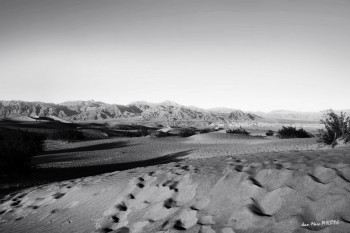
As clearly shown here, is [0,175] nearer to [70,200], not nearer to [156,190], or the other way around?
[70,200]

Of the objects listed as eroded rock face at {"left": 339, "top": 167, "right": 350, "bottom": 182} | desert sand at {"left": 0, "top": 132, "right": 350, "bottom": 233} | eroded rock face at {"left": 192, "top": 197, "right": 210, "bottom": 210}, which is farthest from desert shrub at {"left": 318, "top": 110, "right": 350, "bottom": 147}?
eroded rock face at {"left": 192, "top": 197, "right": 210, "bottom": 210}

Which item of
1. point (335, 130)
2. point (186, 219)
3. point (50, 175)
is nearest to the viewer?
point (186, 219)

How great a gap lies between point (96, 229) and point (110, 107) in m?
113

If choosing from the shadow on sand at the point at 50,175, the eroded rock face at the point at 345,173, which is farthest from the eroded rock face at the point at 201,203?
the shadow on sand at the point at 50,175

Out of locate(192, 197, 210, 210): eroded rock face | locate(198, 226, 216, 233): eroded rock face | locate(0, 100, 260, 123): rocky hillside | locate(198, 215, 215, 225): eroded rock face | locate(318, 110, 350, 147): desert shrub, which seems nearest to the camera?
locate(198, 226, 216, 233): eroded rock face

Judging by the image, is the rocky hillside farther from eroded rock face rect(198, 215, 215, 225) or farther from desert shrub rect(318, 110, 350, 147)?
eroded rock face rect(198, 215, 215, 225)

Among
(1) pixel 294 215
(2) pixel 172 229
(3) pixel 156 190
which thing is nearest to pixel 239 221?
(1) pixel 294 215

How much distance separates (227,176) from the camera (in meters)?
3.70

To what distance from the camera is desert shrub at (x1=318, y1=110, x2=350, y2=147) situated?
1018 cm

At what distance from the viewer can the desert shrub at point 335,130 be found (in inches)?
401

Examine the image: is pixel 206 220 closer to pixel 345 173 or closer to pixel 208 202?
pixel 208 202

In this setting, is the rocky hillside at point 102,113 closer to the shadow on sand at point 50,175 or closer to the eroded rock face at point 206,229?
the shadow on sand at point 50,175

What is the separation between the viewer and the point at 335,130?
10.8 meters

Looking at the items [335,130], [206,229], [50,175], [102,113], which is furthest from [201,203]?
[102,113]
